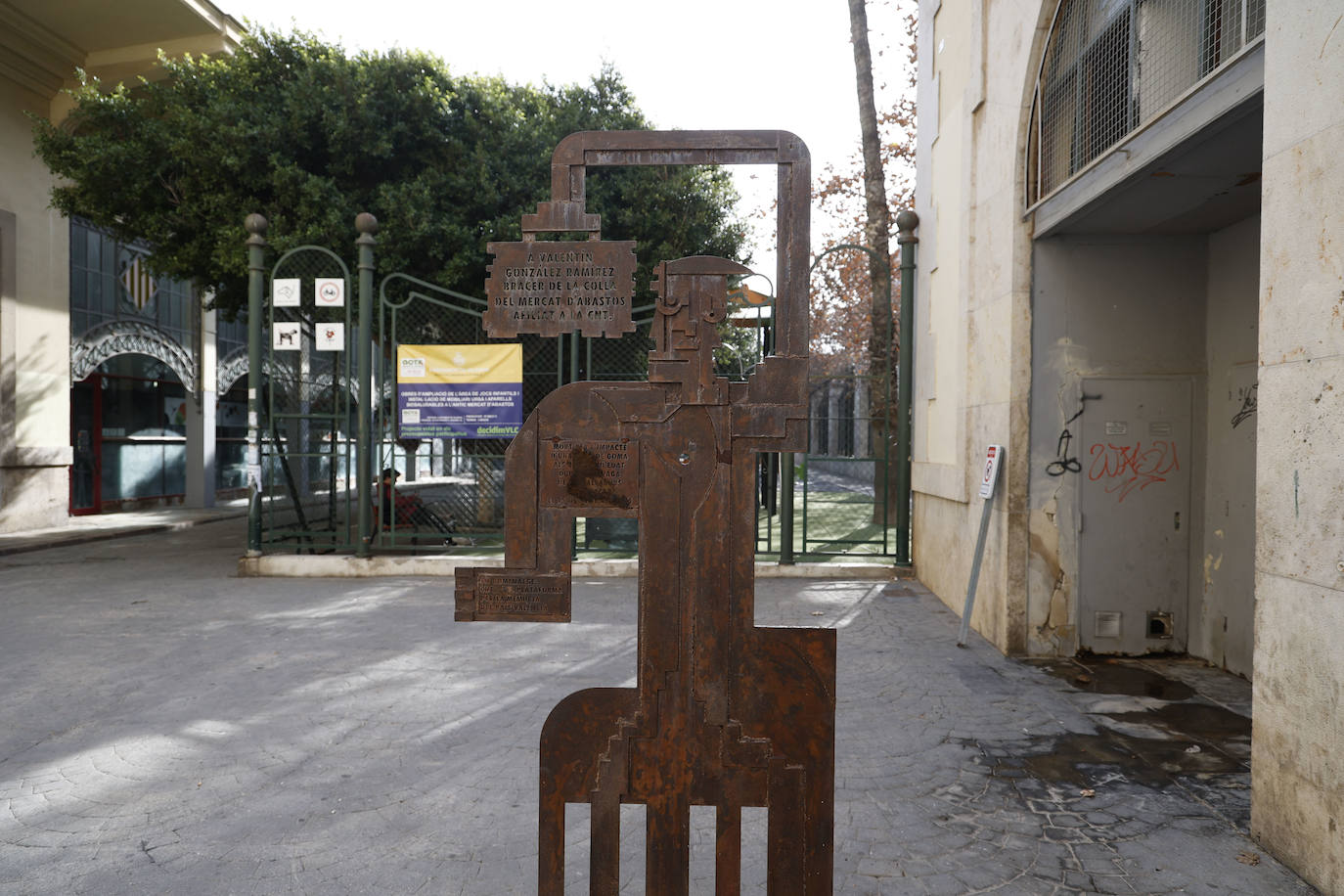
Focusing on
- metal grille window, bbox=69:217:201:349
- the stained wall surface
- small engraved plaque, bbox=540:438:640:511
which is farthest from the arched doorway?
the stained wall surface

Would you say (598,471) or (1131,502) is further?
→ (1131,502)

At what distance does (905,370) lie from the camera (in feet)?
29.6

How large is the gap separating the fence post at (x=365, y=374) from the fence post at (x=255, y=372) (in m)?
1.06

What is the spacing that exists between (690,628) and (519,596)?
47 centimetres

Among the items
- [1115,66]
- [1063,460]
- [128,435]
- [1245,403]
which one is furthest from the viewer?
[128,435]

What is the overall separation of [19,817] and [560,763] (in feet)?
8.88

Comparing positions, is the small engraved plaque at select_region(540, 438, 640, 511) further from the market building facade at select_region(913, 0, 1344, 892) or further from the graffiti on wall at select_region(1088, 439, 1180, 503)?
the graffiti on wall at select_region(1088, 439, 1180, 503)

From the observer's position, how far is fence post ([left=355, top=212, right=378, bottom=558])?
28.7ft

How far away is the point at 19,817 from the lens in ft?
10.9

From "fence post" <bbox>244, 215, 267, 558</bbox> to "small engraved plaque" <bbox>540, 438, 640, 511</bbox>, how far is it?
7.77m

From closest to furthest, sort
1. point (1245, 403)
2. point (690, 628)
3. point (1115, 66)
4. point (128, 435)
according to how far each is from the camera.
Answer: point (690, 628) < point (1115, 66) < point (1245, 403) < point (128, 435)

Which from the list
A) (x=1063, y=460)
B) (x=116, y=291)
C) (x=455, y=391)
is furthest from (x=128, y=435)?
(x=1063, y=460)

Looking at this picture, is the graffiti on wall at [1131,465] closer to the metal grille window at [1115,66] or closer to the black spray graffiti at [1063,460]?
the black spray graffiti at [1063,460]

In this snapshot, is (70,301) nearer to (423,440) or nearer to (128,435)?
(128,435)
